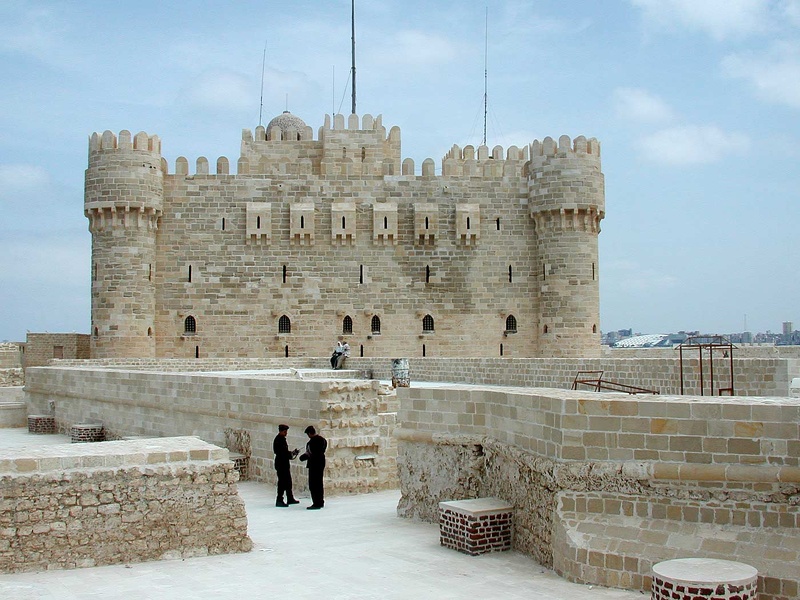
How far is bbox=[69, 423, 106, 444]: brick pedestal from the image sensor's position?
17.8m

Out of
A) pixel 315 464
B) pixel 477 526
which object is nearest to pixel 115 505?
pixel 477 526

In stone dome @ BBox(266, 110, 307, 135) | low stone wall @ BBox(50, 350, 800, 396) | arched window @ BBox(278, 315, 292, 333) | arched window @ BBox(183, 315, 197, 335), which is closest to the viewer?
low stone wall @ BBox(50, 350, 800, 396)

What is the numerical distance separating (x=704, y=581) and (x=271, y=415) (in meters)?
7.99

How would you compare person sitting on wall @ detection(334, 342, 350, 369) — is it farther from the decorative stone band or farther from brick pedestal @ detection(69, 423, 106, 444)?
the decorative stone band

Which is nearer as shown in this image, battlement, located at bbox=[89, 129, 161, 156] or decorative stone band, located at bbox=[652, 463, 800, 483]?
decorative stone band, located at bbox=[652, 463, 800, 483]

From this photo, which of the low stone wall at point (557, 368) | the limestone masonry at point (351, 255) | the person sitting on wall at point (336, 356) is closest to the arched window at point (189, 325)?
the limestone masonry at point (351, 255)

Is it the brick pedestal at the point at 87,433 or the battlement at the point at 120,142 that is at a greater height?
the battlement at the point at 120,142

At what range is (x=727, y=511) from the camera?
6.72 m

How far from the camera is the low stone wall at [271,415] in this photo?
11977mm

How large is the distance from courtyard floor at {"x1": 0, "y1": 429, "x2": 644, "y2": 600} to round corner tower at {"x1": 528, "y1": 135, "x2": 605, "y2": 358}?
17548 millimetres

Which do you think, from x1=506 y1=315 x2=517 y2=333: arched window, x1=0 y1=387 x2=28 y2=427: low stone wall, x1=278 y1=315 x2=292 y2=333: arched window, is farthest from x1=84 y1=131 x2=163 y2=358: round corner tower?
x1=506 y1=315 x2=517 y2=333: arched window

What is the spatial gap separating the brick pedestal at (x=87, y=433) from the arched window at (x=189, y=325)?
28.0 ft

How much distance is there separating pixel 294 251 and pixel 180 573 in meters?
19.7

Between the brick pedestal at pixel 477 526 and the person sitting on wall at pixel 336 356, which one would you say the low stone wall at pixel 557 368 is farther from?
the brick pedestal at pixel 477 526
